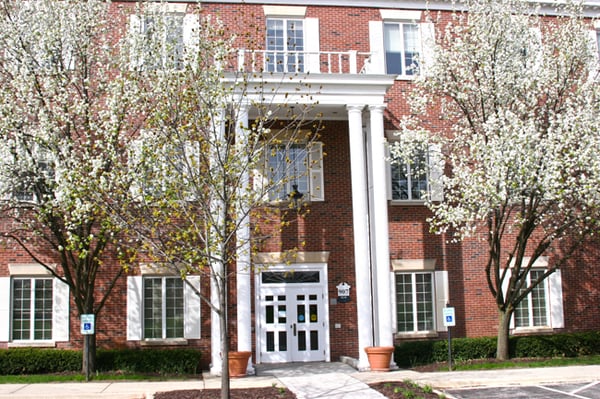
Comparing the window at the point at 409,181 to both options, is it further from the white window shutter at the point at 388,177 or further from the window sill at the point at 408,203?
the window sill at the point at 408,203

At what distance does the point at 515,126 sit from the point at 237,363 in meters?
9.28

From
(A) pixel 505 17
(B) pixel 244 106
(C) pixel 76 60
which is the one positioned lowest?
(B) pixel 244 106

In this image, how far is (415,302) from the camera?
2088 cm

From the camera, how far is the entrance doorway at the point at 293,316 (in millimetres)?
20109

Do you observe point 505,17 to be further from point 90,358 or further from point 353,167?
point 90,358

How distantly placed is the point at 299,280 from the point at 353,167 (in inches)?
161

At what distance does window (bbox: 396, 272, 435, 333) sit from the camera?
20.8 metres

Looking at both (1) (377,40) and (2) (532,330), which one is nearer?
(2) (532,330)

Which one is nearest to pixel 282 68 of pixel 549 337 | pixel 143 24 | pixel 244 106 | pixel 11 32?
pixel 244 106

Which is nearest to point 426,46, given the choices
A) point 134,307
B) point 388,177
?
point 388,177

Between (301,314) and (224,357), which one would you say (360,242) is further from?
(224,357)

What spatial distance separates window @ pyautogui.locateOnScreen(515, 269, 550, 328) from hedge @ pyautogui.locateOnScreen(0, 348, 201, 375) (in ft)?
33.9

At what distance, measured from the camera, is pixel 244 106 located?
18141 millimetres

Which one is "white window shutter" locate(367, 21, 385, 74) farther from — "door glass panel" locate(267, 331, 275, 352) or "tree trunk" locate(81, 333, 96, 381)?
"tree trunk" locate(81, 333, 96, 381)
